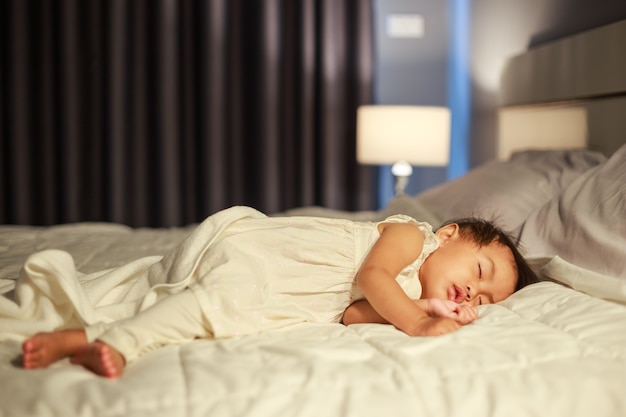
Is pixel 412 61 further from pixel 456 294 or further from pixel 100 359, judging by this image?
pixel 100 359

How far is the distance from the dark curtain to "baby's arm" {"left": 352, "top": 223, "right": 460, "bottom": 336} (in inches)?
93.1

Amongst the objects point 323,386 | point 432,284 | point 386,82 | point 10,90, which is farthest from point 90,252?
point 386,82

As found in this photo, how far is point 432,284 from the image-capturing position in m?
1.39

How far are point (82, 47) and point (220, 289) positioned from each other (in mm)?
2813

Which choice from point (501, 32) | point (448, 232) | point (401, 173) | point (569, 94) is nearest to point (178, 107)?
point (401, 173)

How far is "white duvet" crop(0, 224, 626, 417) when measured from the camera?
909 millimetres

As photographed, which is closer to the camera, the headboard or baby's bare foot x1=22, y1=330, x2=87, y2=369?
baby's bare foot x1=22, y1=330, x2=87, y2=369

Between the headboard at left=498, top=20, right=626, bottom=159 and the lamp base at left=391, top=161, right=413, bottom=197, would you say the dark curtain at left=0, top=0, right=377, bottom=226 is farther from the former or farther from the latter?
the headboard at left=498, top=20, right=626, bottom=159

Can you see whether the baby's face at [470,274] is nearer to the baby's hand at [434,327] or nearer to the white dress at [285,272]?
the white dress at [285,272]

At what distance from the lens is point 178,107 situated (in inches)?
144

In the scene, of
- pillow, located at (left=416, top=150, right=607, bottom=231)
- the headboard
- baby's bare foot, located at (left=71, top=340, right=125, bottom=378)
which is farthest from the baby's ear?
the headboard

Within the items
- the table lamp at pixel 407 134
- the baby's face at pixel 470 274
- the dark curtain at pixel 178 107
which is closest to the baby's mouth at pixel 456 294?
the baby's face at pixel 470 274

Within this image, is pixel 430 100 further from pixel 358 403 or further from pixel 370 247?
pixel 358 403

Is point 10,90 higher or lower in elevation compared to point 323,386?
higher
